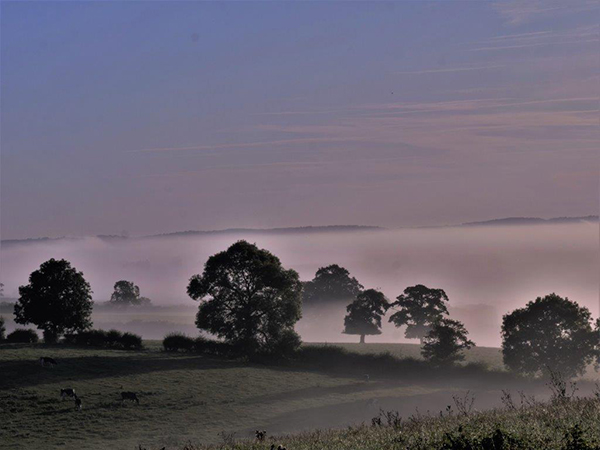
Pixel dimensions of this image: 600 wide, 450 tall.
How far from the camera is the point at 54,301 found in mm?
90125

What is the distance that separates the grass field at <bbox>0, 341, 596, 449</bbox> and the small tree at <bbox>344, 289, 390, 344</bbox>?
22.3 metres

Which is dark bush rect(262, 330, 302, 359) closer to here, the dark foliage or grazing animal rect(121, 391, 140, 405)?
the dark foliage

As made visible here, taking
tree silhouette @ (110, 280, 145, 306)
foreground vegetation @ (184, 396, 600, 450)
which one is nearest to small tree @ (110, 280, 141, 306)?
tree silhouette @ (110, 280, 145, 306)

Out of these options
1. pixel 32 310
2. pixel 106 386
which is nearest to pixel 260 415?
pixel 106 386

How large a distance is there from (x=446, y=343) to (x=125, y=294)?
377ft

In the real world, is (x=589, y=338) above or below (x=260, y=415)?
above

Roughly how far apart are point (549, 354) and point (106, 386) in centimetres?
4329

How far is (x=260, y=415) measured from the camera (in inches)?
2318

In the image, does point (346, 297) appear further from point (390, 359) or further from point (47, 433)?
point (47, 433)

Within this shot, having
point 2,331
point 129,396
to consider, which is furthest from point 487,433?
point 2,331

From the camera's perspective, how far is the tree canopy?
606ft

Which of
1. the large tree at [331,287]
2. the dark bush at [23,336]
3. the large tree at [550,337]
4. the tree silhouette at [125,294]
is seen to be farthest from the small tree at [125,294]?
the large tree at [550,337]

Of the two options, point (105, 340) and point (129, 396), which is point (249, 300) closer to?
point (105, 340)

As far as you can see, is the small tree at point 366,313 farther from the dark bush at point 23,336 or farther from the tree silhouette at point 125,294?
the tree silhouette at point 125,294
